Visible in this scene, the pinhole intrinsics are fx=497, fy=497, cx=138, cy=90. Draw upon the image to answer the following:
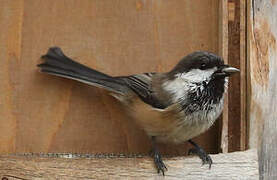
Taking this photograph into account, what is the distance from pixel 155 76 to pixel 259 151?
62 cm

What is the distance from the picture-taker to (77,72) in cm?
241

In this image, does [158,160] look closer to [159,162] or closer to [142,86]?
[159,162]

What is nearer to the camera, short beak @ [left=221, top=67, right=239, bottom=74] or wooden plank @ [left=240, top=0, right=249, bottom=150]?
short beak @ [left=221, top=67, right=239, bottom=74]

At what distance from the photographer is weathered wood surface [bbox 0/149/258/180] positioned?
7.20ft

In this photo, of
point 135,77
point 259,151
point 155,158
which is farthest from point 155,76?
point 259,151

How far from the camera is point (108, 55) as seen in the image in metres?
2.48

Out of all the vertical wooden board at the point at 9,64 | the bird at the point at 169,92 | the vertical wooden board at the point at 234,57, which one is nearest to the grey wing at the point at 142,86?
the bird at the point at 169,92

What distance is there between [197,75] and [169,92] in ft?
0.51

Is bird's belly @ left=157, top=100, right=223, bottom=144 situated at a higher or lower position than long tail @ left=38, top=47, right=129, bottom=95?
lower

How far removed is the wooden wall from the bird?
0.08 m

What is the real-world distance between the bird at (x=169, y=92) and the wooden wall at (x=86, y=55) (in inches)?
3.0

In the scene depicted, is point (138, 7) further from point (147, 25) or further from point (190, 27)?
point (190, 27)

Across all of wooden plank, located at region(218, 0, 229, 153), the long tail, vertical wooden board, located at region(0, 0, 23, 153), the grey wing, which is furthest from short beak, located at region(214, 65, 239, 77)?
vertical wooden board, located at region(0, 0, 23, 153)

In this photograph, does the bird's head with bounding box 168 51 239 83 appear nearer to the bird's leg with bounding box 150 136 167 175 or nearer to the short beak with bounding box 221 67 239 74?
the short beak with bounding box 221 67 239 74
